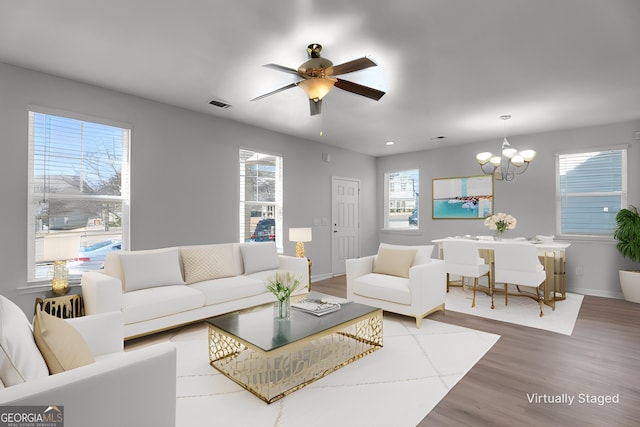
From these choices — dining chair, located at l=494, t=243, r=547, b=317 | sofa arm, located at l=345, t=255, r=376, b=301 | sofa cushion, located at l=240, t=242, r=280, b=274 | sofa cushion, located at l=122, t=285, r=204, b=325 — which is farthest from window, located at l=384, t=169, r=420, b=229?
sofa cushion, located at l=122, t=285, r=204, b=325

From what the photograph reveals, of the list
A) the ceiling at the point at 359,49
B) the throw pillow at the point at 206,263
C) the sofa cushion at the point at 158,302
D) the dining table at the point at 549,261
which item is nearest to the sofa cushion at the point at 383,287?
the dining table at the point at 549,261

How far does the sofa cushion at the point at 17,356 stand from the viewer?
1.19 m

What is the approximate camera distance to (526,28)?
2.48 m

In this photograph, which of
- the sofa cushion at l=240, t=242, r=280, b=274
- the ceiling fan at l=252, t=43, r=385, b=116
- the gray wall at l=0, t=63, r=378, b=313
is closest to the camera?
the ceiling fan at l=252, t=43, r=385, b=116

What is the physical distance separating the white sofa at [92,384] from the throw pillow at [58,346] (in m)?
0.03

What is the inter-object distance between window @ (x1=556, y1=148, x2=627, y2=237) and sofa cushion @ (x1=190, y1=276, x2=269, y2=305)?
5.06 metres

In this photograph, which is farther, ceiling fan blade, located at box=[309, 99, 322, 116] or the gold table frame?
ceiling fan blade, located at box=[309, 99, 322, 116]

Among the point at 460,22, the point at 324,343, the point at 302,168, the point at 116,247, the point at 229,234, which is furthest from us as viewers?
the point at 302,168

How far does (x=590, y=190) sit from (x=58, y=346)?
6.75 metres

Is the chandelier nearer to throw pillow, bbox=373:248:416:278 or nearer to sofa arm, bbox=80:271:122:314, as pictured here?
throw pillow, bbox=373:248:416:278

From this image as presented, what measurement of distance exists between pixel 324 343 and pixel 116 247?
8.91ft

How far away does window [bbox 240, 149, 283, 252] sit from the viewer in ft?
16.9

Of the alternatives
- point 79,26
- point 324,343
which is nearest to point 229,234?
point 324,343

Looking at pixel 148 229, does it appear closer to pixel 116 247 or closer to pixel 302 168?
pixel 116 247
